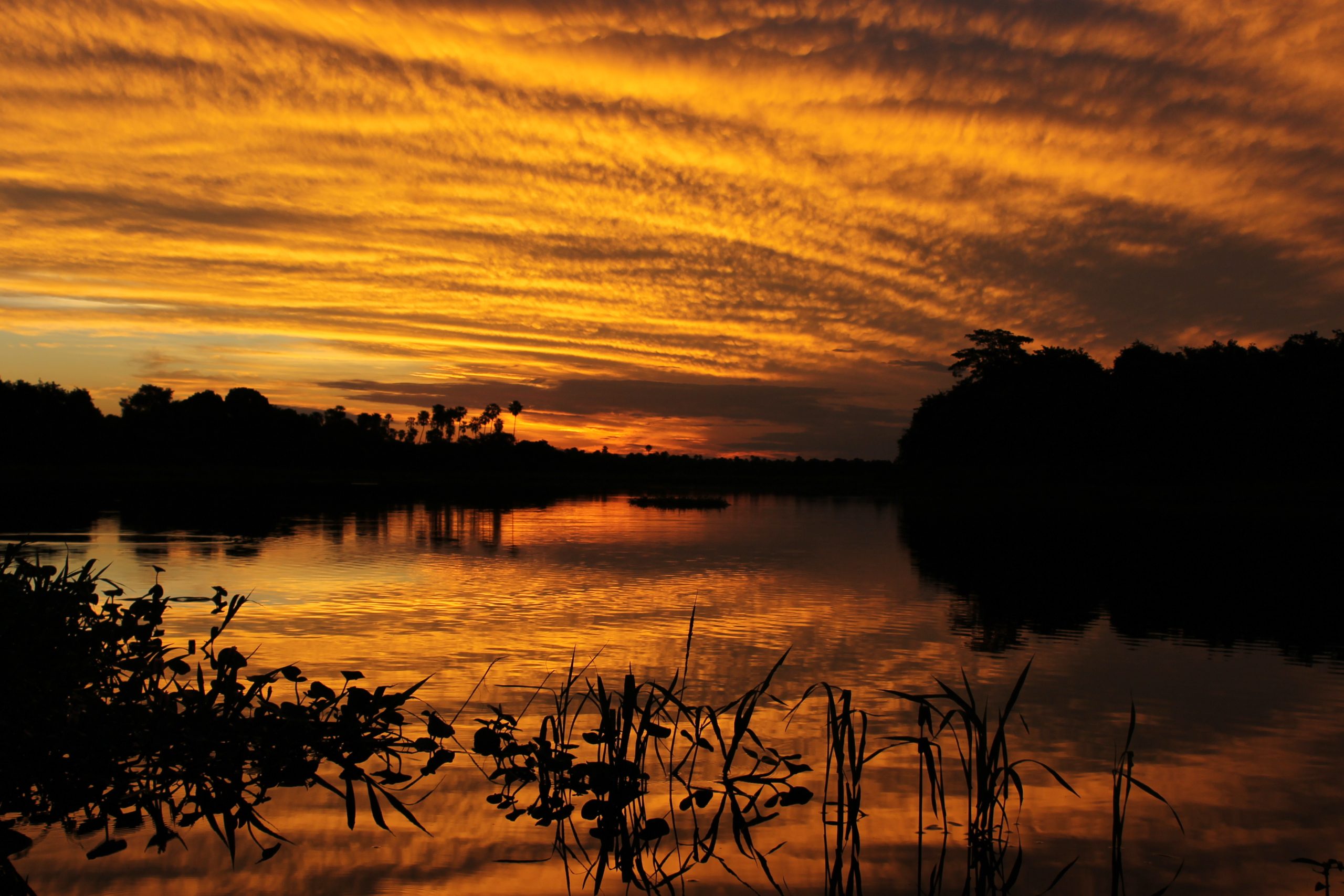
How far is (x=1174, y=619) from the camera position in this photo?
18.3m

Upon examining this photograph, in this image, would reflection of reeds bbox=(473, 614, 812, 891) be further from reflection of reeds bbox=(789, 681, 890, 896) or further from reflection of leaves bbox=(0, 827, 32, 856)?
reflection of leaves bbox=(0, 827, 32, 856)

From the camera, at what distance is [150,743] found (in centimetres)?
612

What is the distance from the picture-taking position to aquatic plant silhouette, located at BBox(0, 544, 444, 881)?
6156mm

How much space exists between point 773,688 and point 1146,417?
→ 80.1 meters

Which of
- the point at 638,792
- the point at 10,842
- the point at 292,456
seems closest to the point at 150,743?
the point at 10,842

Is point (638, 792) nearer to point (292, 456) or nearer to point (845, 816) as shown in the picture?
point (845, 816)

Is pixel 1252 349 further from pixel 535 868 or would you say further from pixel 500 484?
pixel 535 868

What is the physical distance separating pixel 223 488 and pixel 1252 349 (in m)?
92.2

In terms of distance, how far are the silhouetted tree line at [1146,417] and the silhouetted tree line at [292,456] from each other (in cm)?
1434

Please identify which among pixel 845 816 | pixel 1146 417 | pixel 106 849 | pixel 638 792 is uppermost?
pixel 1146 417

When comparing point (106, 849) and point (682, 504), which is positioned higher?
point (682, 504)

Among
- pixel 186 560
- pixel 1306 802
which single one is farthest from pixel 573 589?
pixel 1306 802

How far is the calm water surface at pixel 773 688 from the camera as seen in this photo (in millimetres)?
6258

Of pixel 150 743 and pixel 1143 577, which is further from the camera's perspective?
pixel 1143 577
